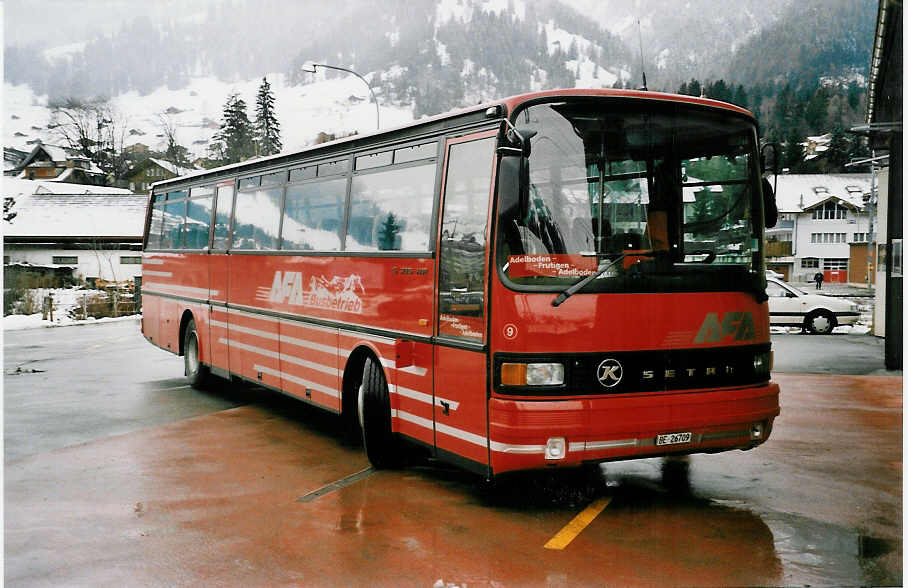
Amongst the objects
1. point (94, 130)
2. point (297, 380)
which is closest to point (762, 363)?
point (297, 380)

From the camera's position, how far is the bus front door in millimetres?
7041

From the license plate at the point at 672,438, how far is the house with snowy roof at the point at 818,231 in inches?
3547

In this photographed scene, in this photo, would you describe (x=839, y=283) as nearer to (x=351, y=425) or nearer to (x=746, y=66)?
(x=746, y=66)

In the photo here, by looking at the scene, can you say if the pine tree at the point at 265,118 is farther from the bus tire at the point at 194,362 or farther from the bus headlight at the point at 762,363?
the bus headlight at the point at 762,363

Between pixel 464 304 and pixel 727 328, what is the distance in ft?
6.59

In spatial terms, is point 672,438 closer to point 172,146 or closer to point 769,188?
point 769,188

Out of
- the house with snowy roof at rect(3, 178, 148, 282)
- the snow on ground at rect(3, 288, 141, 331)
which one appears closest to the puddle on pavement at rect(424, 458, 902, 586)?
the snow on ground at rect(3, 288, 141, 331)

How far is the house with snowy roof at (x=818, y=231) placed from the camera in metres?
93.6

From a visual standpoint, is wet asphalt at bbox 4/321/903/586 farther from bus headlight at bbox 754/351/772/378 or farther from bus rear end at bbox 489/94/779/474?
bus headlight at bbox 754/351/772/378

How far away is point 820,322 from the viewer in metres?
25.6

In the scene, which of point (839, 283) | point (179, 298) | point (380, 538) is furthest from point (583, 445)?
point (839, 283)

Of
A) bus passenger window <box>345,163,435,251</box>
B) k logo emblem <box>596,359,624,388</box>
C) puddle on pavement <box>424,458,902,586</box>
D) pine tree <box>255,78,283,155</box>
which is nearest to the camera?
puddle on pavement <box>424,458,902,586</box>

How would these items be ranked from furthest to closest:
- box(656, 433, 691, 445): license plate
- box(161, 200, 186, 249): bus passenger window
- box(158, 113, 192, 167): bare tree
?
box(158, 113, 192, 167): bare tree → box(161, 200, 186, 249): bus passenger window → box(656, 433, 691, 445): license plate

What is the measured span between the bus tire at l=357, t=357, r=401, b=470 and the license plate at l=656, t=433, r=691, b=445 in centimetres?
265
